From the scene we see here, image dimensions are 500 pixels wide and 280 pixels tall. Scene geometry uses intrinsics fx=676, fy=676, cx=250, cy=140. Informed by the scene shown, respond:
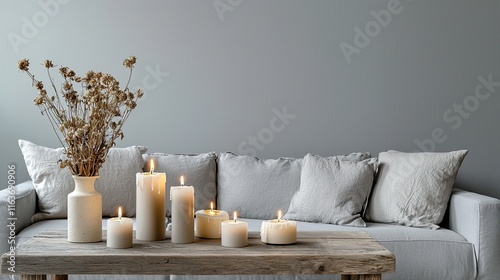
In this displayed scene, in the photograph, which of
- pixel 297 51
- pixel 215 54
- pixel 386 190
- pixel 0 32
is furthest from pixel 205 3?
pixel 386 190

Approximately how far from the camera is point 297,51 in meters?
4.01

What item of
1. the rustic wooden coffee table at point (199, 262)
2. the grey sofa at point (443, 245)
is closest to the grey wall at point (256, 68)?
the grey sofa at point (443, 245)

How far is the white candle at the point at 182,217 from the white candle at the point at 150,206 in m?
0.05

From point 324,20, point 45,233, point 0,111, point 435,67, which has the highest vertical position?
point 324,20

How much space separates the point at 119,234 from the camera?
6.84 feet

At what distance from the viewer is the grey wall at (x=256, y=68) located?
3971 millimetres

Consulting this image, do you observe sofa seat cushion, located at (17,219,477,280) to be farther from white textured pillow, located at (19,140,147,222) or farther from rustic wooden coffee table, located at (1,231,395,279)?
rustic wooden coffee table, located at (1,231,395,279)

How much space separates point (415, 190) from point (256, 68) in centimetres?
121

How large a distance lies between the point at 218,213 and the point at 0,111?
2267mm

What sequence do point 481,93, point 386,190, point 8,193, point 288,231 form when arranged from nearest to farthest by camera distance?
point 288,231 < point 8,193 < point 386,190 < point 481,93

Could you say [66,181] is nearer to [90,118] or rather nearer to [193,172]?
[193,172]

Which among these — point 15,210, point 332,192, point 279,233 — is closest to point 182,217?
point 279,233

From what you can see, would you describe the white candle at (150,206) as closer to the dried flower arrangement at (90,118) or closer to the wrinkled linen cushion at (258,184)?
the dried flower arrangement at (90,118)

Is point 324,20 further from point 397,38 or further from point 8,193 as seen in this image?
point 8,193
